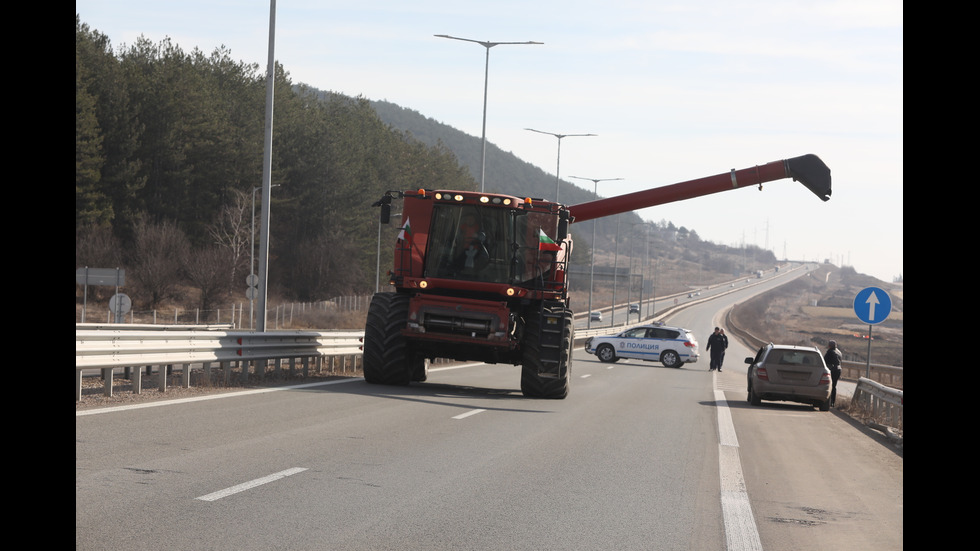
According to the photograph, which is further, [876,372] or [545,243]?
[876,372]

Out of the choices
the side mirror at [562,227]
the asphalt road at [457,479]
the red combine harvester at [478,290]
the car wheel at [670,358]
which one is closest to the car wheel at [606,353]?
the car wheel at [670,358]

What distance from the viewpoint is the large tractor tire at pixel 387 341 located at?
64.3 ft

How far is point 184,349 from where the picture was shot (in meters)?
16.5

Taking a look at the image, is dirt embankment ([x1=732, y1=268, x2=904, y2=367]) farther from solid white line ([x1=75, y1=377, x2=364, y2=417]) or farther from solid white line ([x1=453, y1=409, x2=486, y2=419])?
solid white line ([x1=453, y1=409, x2=486, y2=419])

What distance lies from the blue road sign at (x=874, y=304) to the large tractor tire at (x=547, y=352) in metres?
5.95

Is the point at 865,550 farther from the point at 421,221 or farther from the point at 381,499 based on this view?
the point at 421,221

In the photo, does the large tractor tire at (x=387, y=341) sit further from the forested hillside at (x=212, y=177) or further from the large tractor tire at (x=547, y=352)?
the forested hillside at (x=212, y=177)

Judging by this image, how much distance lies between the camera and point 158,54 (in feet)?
244

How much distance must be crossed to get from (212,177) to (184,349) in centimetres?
5797

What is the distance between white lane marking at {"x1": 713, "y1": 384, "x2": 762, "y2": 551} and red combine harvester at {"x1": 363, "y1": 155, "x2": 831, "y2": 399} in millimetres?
4644

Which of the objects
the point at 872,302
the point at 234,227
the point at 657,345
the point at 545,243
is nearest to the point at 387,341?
the point at 545,243

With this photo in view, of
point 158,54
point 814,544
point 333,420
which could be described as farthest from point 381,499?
point 158,54

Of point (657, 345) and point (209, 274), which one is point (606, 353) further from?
point (209, 274)

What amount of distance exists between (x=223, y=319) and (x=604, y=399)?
47.6 meters
